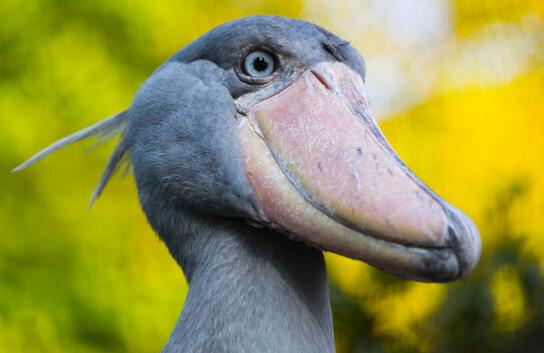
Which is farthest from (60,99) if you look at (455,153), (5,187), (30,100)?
(455,153)

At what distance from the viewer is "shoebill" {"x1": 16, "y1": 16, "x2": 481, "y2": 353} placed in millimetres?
1015

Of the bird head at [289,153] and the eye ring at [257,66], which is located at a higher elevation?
the eye ring at [257,66]

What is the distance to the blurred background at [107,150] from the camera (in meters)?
4.26

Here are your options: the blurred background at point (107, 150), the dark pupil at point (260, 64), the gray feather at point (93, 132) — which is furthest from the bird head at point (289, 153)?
the blurred background at point (107, 150)

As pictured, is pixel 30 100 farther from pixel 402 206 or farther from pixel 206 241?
pixel 402 206

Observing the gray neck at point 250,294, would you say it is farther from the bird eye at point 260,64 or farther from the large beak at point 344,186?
the bird eye at point 260,64

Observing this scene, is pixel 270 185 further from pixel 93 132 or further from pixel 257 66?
pixel 93 132

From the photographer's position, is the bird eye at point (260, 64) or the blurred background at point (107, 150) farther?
the blurred background at point (107, 150)

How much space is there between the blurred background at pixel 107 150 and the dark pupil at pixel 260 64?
2832mm

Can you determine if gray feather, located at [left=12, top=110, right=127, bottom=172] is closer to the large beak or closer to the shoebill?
the shoebill

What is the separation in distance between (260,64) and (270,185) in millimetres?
196

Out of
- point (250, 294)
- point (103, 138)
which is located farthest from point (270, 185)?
point (103, 138)

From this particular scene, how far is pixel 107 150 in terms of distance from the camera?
4004 millimetres

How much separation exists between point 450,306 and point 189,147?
2.50m
